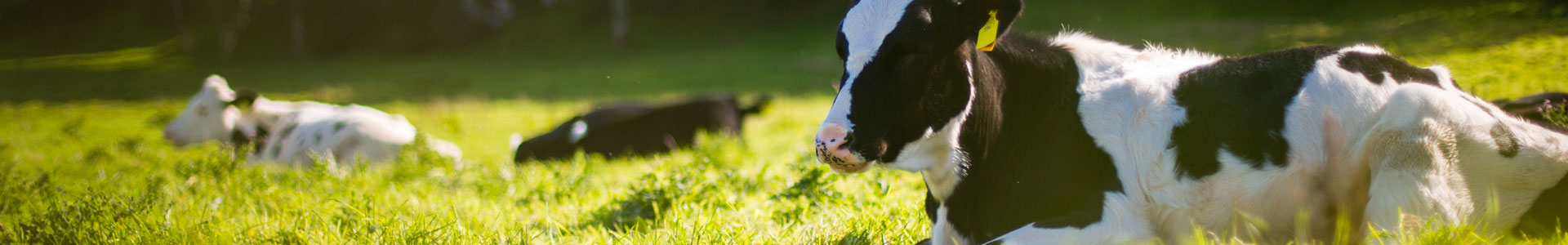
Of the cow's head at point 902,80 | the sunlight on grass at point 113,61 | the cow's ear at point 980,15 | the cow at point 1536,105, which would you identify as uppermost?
the cow's ear at point 980,15

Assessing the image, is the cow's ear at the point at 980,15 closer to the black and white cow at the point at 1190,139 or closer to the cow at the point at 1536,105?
the black and white cow at the point at 1190,139

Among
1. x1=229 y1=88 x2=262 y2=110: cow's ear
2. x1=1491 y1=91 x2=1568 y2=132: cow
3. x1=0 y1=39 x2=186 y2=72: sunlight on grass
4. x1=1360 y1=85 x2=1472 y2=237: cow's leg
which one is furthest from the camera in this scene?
x1=0 y1=39 x2=186 y2=72: sunlight on grass

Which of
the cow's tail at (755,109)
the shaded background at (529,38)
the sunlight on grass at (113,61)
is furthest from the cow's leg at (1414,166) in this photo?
the sunlight on grass at (113,61)

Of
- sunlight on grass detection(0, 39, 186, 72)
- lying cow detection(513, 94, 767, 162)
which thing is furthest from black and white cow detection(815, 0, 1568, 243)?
sunlight on grass detection(0, 39, 186, 72)

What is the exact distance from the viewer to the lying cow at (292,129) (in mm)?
7938

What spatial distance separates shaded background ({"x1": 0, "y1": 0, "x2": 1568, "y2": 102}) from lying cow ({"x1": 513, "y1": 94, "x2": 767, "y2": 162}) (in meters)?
1.87

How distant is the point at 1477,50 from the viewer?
512cm

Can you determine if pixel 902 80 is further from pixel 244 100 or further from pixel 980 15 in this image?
pixel 244 100

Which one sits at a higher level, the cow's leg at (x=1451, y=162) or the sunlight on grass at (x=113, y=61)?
the cow's leg at (x=1451, y=162)

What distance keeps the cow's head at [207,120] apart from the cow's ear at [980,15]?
9.85 meters

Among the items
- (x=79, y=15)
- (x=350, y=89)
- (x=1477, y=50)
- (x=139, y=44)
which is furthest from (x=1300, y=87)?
(x=79, y=15)

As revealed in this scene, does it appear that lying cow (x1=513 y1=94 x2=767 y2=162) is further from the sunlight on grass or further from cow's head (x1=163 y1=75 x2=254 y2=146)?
the sunlight on grass

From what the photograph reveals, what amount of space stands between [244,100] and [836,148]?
9882mm

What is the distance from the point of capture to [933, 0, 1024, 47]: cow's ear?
258cm
